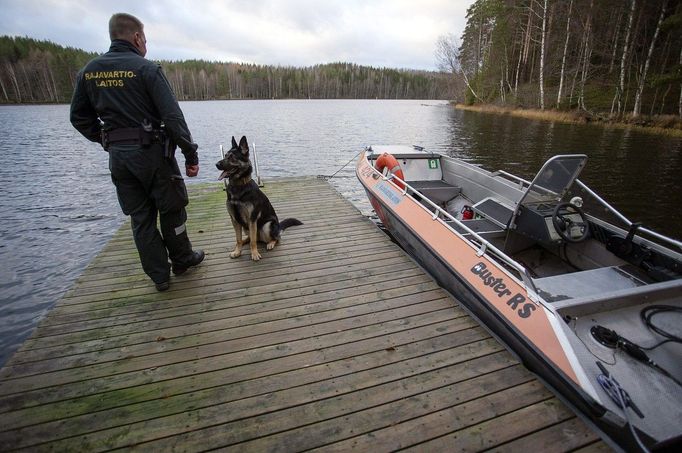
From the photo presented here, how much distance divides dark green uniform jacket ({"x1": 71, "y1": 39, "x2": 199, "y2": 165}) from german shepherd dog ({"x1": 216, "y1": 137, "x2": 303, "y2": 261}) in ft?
2.66

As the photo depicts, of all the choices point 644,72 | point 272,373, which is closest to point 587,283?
point 272,373

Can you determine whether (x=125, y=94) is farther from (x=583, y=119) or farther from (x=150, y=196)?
(x=583, y=119)

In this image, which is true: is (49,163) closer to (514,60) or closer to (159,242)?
(159,242)

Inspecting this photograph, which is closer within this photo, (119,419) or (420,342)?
(119,419)

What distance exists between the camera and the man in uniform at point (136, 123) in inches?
118

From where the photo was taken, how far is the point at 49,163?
15078mm

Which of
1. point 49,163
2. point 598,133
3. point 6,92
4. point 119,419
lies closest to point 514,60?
point 598,133

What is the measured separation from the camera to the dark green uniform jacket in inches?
118

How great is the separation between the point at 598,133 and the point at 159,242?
25.0 metres

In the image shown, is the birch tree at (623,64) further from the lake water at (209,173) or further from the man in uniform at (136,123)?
the man in uniform at (136,123)

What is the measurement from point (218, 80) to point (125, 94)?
352ft

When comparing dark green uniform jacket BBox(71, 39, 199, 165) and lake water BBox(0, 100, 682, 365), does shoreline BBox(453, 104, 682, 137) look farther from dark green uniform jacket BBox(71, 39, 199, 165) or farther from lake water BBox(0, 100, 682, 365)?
dark green uniform jacket BBox(71, 39, 199, 165)

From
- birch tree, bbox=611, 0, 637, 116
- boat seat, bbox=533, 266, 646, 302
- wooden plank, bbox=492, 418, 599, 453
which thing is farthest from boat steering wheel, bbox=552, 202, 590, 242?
birch tree, bbox=611, 0, 637, 116

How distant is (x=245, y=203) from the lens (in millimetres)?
4309
